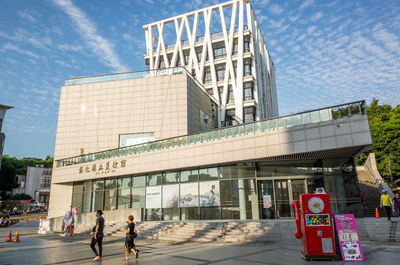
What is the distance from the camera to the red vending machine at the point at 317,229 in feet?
29.4

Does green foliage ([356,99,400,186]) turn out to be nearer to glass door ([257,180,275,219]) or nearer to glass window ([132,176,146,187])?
glass door ([257,180,275,219])

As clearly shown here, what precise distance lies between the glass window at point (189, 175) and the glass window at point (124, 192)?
19.1 feet

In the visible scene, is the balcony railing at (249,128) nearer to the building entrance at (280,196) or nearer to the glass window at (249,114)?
the building entrance at (280,196)

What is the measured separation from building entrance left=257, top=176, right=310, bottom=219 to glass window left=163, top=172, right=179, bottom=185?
7.21 metres

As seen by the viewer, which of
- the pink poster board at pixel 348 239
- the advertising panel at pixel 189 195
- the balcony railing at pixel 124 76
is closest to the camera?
the pink poster board at pixel 348 239

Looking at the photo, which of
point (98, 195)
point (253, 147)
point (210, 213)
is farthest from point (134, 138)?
point (253, 147)

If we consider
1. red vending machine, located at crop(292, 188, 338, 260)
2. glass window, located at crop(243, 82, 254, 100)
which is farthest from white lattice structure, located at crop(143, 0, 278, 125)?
red vending machine, located at crop(292, 188, 338, 260)

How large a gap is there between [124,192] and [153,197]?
11.4ft

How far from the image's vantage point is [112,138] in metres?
30.0

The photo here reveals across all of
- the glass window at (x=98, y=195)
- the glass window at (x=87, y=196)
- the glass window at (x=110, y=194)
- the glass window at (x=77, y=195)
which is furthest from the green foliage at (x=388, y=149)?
the glass window at (x=77, y=195)

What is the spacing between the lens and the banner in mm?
23281

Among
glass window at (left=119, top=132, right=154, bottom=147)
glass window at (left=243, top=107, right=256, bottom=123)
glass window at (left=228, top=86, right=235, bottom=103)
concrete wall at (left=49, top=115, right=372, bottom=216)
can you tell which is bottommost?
concrete wall at (left=49, top=115, right=372, bottom=216)

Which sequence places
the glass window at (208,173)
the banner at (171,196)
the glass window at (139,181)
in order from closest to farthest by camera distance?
the glass window at (208,173)
the banner at (171,196)
the glass window at (139,181)

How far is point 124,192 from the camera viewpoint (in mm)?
26312
